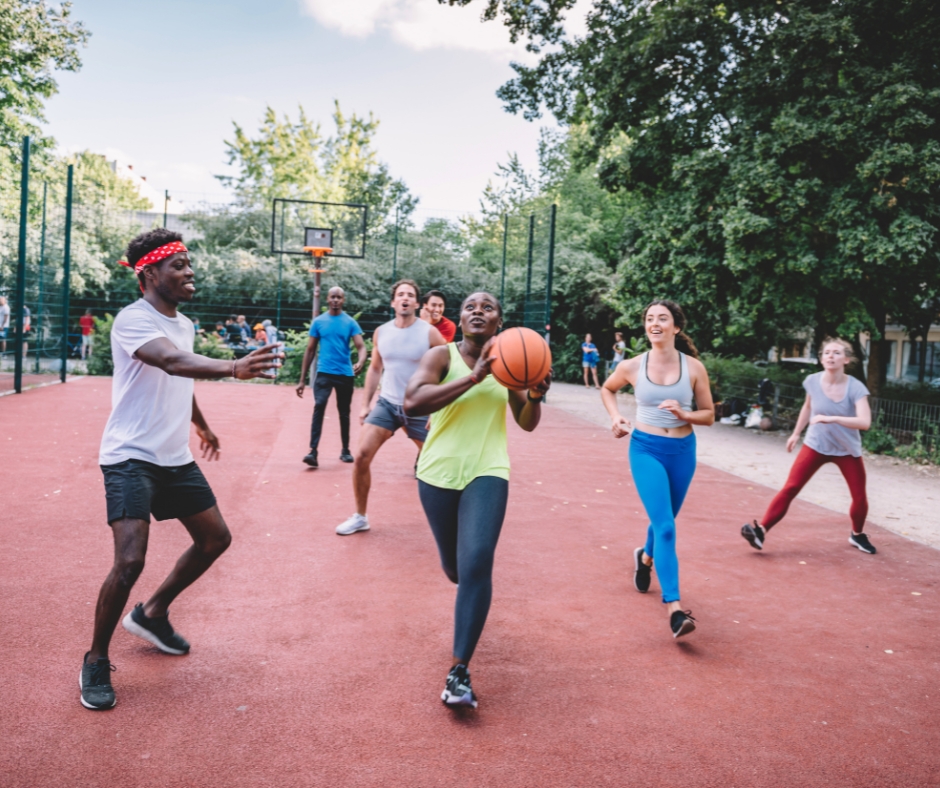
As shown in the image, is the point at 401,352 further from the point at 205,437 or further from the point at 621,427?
the point at 205,437

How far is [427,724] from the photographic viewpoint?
3.48 m

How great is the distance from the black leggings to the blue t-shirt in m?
5.88

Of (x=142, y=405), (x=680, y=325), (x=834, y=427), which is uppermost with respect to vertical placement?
(x=680, y=325)

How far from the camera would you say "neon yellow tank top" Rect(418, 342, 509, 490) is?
3.72 metres

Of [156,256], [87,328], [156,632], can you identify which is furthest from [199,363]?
[87,328]

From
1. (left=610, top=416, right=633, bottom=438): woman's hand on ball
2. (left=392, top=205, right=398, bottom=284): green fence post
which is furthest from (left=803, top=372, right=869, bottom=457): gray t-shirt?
(left=392, top=205, right=398, bottom=284): green fence post

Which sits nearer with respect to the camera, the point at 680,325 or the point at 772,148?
the point at 680,325

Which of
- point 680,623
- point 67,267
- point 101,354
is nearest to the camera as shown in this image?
point 680,623

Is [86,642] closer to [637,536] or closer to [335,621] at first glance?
[335,621]

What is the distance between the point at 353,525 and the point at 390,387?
1290 mm

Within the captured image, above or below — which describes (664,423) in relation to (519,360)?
below

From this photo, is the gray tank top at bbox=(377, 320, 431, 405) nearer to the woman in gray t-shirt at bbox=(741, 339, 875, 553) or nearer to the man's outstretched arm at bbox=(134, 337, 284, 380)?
the woman in gray t-shirt at bbox=(741, 339, 875, 553)

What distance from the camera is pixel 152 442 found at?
12.1ft

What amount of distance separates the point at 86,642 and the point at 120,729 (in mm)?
1044
